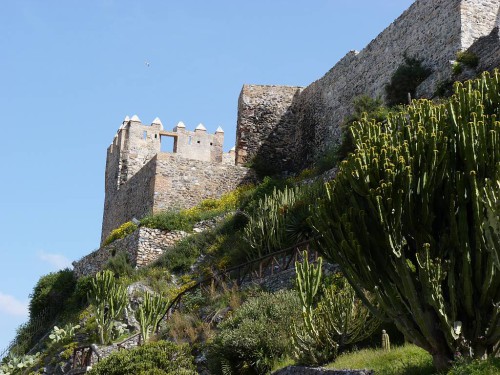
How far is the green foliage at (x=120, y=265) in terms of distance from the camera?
26.4 m

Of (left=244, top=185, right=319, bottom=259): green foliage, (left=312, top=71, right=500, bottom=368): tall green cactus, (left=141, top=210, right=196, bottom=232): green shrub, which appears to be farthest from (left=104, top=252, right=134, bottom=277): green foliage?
(left=312, top=71, right=500, bottom=368): tall green cactus

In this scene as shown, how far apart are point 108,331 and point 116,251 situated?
320 inches

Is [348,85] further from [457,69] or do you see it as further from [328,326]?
[328,326]

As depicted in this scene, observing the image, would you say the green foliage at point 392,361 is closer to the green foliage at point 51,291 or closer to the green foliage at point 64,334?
the green foliage at point 64,334

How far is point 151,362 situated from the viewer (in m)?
14.8

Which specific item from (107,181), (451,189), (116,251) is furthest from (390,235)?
(107,181)

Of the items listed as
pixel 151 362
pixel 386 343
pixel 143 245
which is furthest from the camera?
pixel 143 245

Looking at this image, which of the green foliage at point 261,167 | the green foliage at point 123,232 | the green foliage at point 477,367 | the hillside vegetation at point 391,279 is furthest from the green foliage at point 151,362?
the green foliage at point 261,167

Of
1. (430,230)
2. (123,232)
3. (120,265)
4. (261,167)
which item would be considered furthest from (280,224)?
(261,167)

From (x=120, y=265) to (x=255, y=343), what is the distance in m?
12.7

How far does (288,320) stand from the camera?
15.2m

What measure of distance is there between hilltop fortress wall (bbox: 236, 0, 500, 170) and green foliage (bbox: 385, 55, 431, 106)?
293mm

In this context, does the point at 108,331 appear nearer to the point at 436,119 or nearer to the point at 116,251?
the point at 116,251

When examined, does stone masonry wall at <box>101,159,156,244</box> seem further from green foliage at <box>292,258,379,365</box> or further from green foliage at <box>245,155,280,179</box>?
green foliage at <box>292,258,379,365</box>
